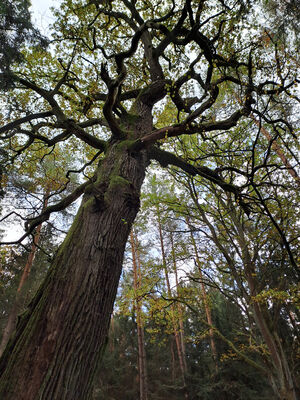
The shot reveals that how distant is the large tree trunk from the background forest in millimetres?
227

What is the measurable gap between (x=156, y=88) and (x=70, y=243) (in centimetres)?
344

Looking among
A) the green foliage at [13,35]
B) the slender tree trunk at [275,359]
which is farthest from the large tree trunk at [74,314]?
the green foliage at [13,35]

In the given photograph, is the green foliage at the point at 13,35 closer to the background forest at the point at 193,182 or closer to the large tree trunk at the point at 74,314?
the background forest at the point at 193,182

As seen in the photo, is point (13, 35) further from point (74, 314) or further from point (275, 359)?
point (275, 359)

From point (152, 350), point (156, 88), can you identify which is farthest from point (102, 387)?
point (156, 88)

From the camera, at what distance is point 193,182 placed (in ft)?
17.3

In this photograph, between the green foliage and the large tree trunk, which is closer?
the large tree trunk

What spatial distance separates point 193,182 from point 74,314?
419 cm

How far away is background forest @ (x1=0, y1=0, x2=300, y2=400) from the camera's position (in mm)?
3508

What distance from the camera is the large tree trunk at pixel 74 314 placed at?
4.56 feet

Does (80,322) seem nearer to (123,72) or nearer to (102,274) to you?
(102,274)

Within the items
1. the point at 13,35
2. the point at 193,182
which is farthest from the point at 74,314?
the point at 13,35

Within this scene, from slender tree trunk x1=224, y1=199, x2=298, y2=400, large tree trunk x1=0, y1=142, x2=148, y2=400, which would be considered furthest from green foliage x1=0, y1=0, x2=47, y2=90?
slender tree trunk x1=224, y1=199, x2=298, y2=400

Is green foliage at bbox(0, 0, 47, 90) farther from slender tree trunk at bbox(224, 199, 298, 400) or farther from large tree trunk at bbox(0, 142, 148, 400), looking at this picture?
slender tree trunk at bbox(224, 199, 298, 400)
